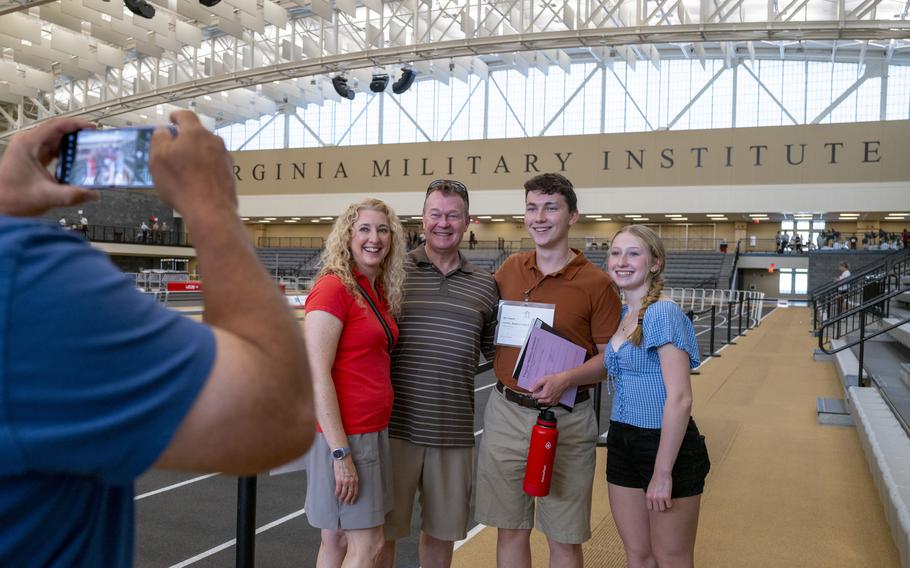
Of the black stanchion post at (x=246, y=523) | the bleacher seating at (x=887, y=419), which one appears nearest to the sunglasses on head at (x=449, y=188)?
the black stanchion post at (x=246, y=523)

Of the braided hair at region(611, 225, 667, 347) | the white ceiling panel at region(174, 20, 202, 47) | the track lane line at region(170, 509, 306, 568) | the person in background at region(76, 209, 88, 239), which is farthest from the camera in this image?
the person in background at region(76, 209, 88, 239)

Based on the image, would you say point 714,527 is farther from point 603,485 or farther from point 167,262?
point 167,262

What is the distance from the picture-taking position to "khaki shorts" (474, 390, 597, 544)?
3.09 m

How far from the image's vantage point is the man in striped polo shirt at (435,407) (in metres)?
2.96

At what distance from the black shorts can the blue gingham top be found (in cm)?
5

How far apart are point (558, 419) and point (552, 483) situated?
11.2 inches

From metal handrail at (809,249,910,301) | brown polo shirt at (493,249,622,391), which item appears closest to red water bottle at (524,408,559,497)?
brown polo shirt at (493,249,622,391)

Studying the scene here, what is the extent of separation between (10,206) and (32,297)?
362 mm

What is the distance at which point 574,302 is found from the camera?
312cm

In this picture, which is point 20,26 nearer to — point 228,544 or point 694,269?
point 228,544

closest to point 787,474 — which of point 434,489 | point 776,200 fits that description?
point 434,489

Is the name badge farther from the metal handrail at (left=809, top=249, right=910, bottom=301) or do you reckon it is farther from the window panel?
the window panel

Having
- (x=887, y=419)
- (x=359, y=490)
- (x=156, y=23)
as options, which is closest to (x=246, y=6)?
(x=156, y=23)

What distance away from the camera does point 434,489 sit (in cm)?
297
